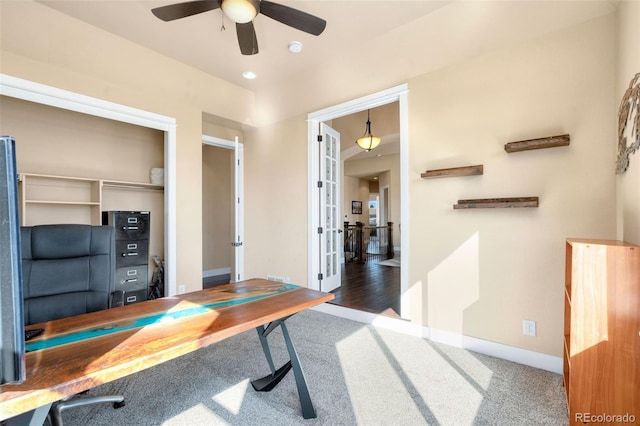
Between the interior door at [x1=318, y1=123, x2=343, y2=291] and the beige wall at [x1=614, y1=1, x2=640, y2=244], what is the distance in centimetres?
285

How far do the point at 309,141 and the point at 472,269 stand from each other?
251 centimetres

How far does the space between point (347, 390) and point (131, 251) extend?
10.1 feet

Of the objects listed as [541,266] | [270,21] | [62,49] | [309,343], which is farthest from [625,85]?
[62,49]

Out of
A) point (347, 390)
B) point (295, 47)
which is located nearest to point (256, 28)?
point (295, 47)

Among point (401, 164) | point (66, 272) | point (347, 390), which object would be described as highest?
point (401, 164)

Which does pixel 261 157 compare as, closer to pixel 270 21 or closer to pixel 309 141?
pixel 309 141

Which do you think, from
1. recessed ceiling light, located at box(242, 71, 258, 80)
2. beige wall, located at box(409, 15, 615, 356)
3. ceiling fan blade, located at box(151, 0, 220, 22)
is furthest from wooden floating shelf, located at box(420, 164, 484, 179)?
recessed ceiling light, located at box(242, 71, 258, 80)

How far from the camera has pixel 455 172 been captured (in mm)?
2615

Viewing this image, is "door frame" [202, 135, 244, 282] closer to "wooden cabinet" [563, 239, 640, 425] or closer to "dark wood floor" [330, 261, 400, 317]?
"dark wood floor" [330, 261, 400, 317]

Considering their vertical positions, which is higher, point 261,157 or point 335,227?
point 261,157

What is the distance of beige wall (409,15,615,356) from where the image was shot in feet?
6.90

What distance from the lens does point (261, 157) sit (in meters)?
4.47

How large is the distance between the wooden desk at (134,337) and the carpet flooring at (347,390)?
0.23m

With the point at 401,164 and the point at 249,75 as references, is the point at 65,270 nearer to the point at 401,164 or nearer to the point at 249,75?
the point at 401,164
